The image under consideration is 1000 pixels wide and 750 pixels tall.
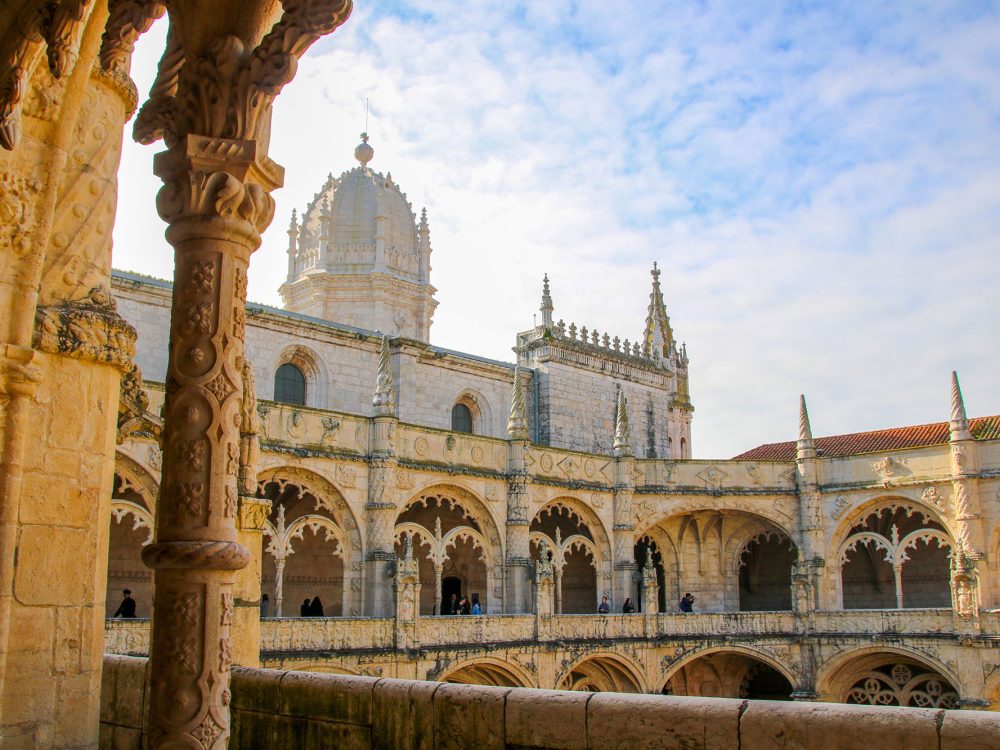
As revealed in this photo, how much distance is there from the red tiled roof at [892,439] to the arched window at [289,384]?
12675 millimetres

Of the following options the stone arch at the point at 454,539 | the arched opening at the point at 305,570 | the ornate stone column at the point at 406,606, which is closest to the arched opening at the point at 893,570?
the stone arch at the point at 454,539

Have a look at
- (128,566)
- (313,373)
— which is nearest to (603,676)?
(313,373)

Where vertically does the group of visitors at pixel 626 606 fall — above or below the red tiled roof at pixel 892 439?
below

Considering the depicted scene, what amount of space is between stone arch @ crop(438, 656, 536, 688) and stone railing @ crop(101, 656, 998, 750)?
1509 centimetres

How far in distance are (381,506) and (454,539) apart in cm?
431

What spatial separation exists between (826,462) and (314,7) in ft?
87.4

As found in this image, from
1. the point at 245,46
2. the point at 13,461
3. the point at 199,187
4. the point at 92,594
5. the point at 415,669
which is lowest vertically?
the point at 415,669

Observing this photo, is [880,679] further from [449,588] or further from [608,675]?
[449,588]

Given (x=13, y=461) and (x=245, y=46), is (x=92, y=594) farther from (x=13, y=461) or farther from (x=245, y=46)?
(x=245, y=46)

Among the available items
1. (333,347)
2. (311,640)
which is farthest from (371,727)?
(333,347)

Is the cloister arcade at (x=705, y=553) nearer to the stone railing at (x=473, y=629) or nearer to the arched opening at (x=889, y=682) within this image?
the arched opening at (x=889, y=682)

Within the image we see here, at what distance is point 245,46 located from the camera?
4.03 metres

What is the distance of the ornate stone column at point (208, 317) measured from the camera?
3.70m

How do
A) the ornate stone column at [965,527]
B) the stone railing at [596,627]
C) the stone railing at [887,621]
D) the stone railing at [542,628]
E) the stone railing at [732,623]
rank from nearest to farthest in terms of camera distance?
the stone railing at [542,628]
the stone railing at [596,627]
the ornate stone column at [965,527]
the stone railing at [887,621]
the stone railing at [732,623]
